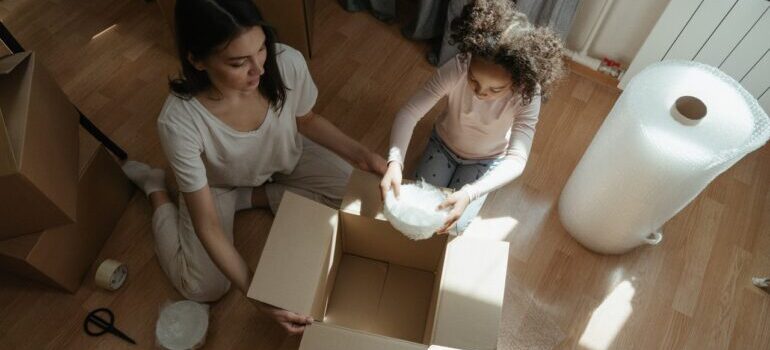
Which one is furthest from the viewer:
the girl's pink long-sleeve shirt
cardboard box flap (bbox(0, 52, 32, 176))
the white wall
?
the white wall

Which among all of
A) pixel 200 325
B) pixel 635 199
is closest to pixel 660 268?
pixel 635 199

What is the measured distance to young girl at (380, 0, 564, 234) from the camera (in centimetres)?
90

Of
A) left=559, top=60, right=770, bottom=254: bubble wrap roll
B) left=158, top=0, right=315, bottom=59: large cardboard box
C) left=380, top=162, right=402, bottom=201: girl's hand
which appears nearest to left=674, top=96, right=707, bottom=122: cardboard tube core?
left=559, top=60, right=770, bottom=254: bubble wrap roll

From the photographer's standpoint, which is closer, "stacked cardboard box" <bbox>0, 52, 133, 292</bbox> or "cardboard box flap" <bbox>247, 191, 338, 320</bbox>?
"cardboard box flap" <bbox>247, 191, 338, 320</bbox>

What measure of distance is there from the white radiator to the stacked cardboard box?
171 cm

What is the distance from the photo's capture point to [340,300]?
1.12 meters

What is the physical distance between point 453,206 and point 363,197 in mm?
190

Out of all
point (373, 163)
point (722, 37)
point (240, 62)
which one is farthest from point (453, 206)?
point (722, 37)

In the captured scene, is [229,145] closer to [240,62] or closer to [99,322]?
[240,62]

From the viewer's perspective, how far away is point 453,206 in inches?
38.0

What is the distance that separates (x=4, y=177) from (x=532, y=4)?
145 centimetres

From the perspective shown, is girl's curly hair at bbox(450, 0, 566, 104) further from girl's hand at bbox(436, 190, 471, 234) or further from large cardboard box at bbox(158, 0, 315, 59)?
large cardboard box at bbox(158, 0, 315, 59)

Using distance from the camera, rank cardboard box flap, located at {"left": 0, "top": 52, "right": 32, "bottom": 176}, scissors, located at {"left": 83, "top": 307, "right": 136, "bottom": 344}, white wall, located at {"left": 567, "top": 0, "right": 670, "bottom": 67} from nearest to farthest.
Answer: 1. cardboard box flap, located at {"left": 0, "top": 52, "right": 32, "bottom": 176}
2. scissors, located at {"left": 83, "top": 307, "right": 136, "bottom": 344}
3. white wall, located at {"left": 567, "top": 0, "right": 670, "bottom": 67}

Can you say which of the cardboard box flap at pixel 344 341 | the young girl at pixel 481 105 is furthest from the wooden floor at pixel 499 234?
the cardboard box flap at pixel 344 341
